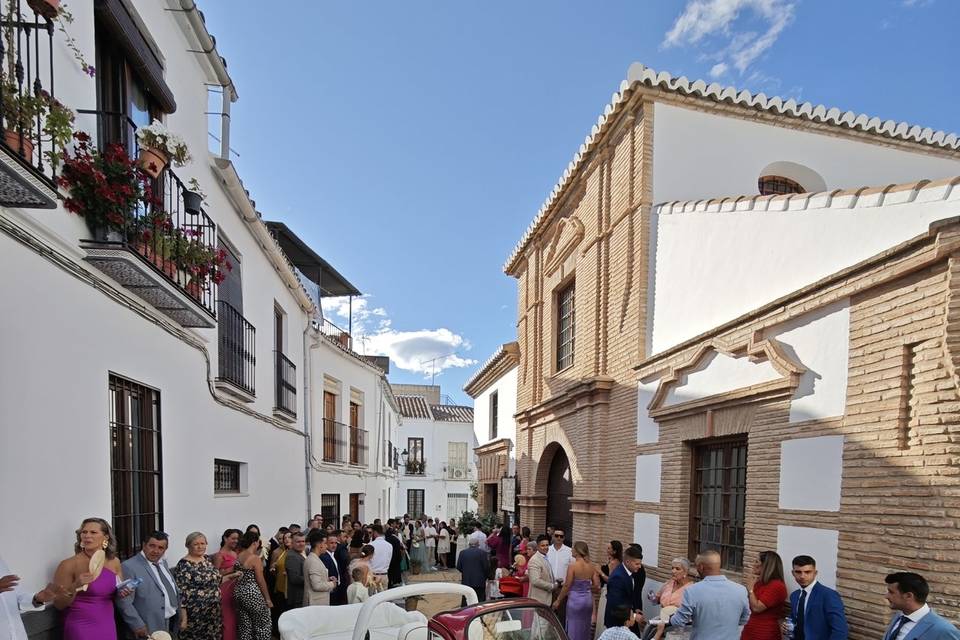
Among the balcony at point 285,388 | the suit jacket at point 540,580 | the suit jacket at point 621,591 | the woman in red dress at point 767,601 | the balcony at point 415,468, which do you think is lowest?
the balcony at point 415,468

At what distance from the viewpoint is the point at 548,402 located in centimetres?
1120

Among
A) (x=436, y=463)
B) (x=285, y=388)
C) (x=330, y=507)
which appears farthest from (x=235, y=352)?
(x=436, y=463)

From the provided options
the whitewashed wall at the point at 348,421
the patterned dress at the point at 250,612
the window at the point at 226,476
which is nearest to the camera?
the patterned dress at the point at 250,612

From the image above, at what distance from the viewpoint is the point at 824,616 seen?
163 inches

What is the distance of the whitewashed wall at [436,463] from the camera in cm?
3069

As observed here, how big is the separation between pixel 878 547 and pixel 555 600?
12.1 feet

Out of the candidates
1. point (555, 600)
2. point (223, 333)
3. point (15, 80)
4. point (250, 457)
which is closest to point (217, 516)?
point (250, 457)

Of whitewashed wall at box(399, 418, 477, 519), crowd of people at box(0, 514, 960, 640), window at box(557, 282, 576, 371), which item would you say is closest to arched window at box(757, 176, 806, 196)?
window at box(557, 282, 576, 371)

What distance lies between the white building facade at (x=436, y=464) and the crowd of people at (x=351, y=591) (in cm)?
2291

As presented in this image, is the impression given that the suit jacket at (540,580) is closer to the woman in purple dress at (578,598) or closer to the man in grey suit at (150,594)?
the woman in purple dress at (578,598)

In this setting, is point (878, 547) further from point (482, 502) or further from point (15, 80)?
point (482, 502)

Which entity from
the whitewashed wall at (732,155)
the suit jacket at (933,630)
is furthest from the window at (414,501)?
the suit jacket at (933,630)

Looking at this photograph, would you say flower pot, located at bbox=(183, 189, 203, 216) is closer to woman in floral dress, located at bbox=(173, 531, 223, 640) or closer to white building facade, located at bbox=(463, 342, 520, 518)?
woman in floral dress, located at bbox=(173, 531, 223, 640)

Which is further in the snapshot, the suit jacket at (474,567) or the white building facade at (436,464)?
the white building facade at (436,464)
